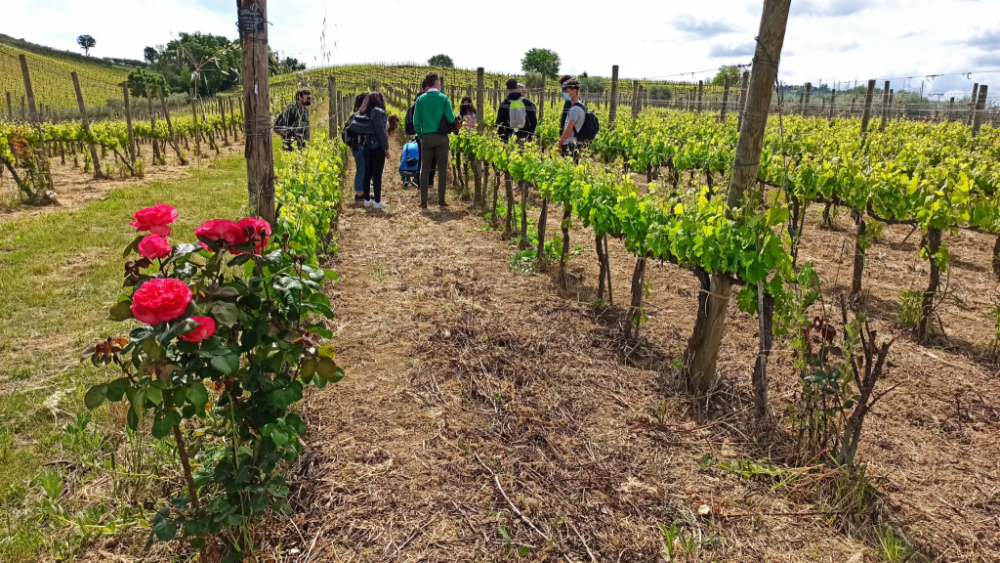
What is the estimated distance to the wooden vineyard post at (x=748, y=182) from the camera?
8.94 ft

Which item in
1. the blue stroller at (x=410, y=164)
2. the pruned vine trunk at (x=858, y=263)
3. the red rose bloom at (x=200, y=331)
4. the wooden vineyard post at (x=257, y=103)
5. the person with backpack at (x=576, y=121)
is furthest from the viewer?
the blue stroller at (x=410, y=164)

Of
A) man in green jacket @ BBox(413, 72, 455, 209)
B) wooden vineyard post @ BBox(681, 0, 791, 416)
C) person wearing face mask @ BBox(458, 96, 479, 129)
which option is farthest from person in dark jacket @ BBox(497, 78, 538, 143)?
wooden vineyard post @ BBox(681, 0, 791, 416)

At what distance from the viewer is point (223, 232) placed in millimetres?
1871

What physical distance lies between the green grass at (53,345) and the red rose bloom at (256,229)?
1.44 meters

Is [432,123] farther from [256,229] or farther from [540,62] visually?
[540,62]

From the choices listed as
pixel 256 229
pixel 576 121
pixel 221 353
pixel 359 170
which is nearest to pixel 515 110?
→ pixel 576 121

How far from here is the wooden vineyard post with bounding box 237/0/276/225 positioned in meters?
2.65

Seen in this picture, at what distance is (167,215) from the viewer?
6.11 ft

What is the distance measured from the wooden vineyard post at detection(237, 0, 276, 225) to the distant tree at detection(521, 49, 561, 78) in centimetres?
8016

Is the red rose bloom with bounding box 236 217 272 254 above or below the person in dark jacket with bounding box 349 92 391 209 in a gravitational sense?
below

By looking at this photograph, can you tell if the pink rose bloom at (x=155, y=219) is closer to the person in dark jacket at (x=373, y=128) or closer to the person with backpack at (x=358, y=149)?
the person in dark jacket at (x=373, y=128)

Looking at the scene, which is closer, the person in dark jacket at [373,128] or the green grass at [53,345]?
the green grass at [53,345]

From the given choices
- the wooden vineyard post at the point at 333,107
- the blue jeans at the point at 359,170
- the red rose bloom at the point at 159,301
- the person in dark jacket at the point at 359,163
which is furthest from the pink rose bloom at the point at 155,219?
the wooden vineyard post at the point at 333,107

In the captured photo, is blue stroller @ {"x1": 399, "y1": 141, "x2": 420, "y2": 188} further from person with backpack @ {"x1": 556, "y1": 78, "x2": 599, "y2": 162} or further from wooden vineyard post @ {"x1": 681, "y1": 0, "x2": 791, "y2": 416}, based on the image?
wooden vineyard post @ {"x1": 681, "y1": 0, "x2": 791, "y2": 416}
